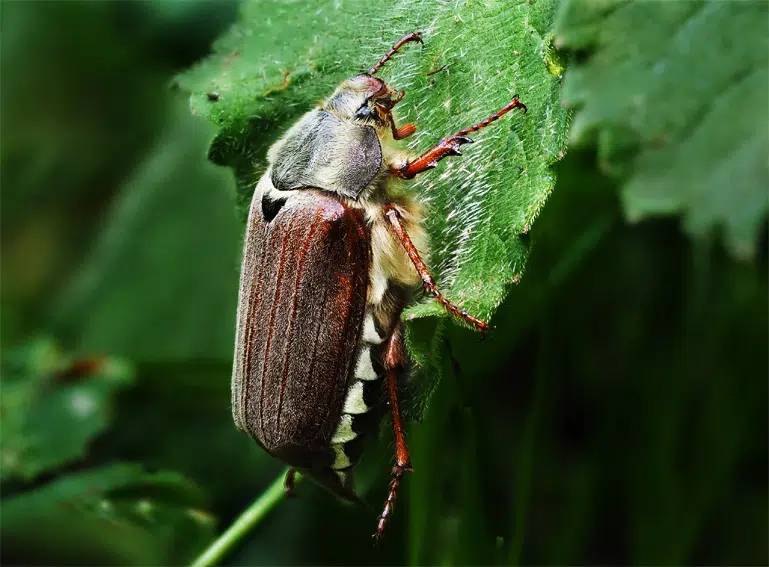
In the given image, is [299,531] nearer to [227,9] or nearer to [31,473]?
[31,473]

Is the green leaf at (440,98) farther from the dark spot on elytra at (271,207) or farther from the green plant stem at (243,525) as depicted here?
the green plant stem at (243,525)

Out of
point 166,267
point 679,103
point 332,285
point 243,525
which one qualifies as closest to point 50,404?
point 166,267

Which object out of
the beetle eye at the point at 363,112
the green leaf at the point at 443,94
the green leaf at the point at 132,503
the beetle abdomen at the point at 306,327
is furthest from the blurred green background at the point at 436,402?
the beetle eye at the point at 363,112

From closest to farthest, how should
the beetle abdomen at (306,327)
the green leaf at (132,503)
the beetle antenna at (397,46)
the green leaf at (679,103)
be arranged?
the green leaf at (679,103), the beetle abdomen at (306,327), the beetle antenna at (397,46), the green leaf at (132,503)

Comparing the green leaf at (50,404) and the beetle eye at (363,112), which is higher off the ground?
the beetle eye at (363,112)

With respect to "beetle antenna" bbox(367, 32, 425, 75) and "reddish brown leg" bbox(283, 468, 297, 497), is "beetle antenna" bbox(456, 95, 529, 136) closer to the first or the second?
"beetle antenna" bbox(367, 32, 425, 75)

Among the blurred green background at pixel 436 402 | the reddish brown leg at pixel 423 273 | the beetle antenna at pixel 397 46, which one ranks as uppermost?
the beetle antenna at pixel 397 46

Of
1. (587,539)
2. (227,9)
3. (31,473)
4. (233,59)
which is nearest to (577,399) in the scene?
(587,539)

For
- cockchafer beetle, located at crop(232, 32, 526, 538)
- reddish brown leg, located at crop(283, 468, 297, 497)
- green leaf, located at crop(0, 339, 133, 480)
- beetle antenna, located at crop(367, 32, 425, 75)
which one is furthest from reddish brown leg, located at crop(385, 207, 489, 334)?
green leaf, located at crop(0, 339, 133, 480)
